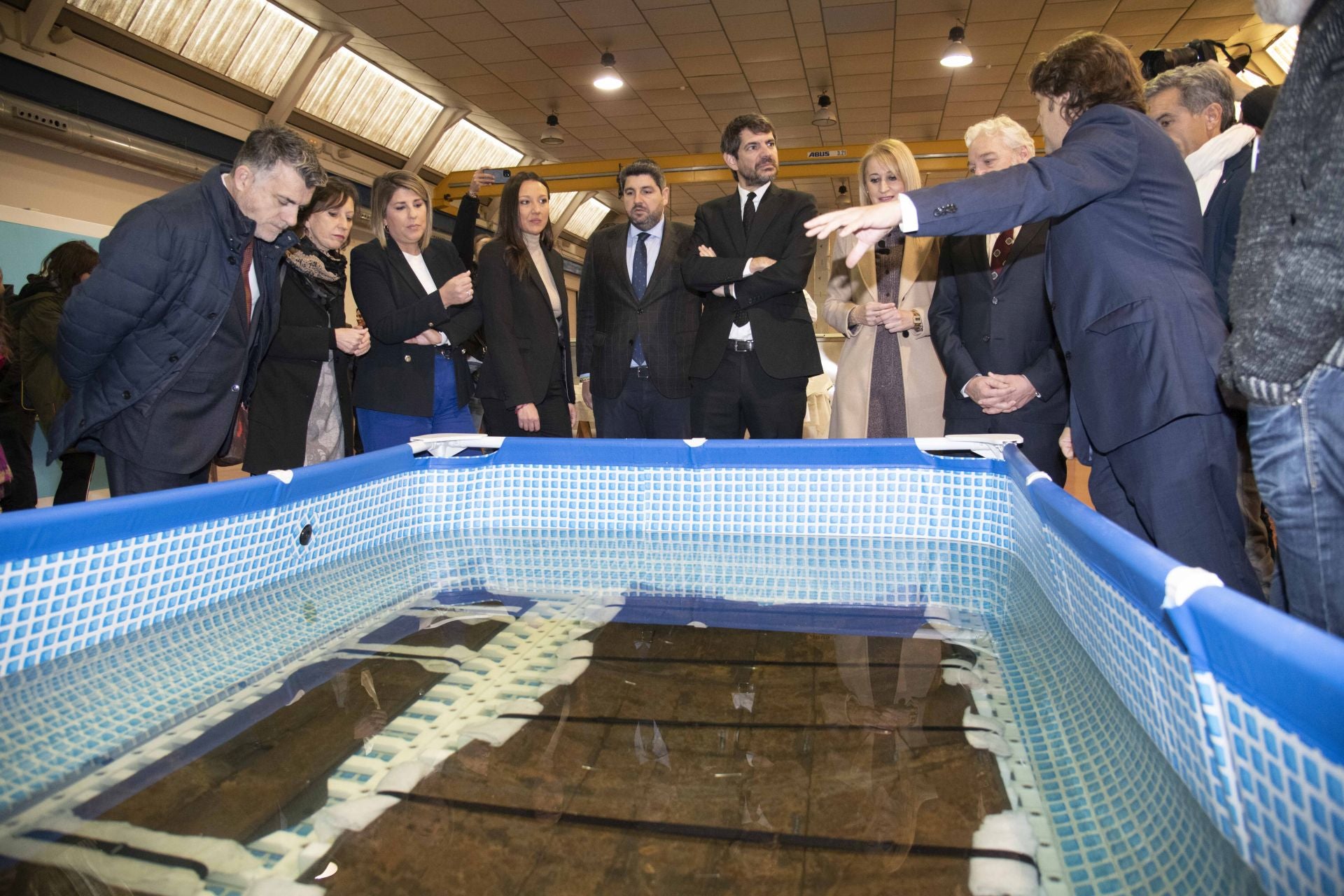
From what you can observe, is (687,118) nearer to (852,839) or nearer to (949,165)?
(949,165)

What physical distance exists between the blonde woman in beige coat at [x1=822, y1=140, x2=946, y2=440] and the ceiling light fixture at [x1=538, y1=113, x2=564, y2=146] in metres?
6.59

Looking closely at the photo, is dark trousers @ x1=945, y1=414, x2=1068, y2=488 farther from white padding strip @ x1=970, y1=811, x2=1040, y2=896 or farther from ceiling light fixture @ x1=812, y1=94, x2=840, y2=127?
ceiling light fixture @ x1=812, y1=94, x2=840, y2=127

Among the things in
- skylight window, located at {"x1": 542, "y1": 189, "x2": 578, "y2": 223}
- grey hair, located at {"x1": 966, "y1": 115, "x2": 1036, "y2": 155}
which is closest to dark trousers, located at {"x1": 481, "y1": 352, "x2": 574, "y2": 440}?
grey hair, located at {"x1": 966, "y1": 115, "x2": 1036, "y2": 155}

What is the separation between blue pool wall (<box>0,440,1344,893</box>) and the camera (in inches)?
26.8

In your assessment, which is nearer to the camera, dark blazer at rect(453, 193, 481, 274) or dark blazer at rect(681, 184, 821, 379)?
dark blazer at rect(681, 184, 821, 379)

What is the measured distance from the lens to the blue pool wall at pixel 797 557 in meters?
0.68

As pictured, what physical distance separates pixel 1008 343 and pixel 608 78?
20.8 ft

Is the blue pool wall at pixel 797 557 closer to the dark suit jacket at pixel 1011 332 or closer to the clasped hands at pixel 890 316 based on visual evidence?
the dark suit jacket at pixel 1011 332

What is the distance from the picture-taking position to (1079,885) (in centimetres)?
75

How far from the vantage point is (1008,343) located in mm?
2512

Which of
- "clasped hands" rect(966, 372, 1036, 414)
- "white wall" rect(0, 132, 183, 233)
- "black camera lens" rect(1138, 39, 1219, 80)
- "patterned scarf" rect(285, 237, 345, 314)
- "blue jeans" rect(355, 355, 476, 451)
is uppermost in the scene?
"white wall" rect(0, 132, 183, 233)

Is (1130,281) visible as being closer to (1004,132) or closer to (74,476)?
(1004,132)

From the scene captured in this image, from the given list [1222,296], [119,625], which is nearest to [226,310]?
[119,625]

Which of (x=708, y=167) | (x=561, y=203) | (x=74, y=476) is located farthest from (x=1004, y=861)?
(x=561, y=203)
